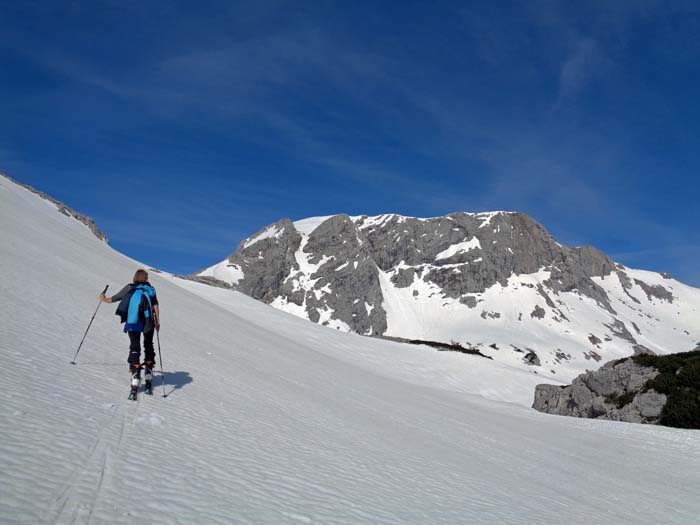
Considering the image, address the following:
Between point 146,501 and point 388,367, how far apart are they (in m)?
30.3

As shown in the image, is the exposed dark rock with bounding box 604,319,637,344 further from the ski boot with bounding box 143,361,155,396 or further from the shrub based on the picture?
the ski boot with bounding box 143,361,155,396

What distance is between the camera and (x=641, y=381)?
2380 centimetres

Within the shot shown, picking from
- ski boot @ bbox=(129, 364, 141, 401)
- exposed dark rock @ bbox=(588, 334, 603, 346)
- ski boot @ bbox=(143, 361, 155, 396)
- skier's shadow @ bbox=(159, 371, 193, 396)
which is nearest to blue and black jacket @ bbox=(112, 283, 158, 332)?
ski boot @ bbox=(143, 361, 155, 396)

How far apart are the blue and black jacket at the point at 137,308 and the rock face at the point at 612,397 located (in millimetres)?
22410

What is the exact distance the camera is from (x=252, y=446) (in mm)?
7219

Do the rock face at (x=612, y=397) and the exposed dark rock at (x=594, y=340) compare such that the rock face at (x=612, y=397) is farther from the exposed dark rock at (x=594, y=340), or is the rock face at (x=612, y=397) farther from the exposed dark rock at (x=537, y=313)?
the exposed dark rock at (x=537, y=313)

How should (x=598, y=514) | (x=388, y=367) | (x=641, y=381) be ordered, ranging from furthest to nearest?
(x=388, y=367) < (x=641, y=381) < (x=598, y=514)

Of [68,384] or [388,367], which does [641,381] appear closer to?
[388,367]

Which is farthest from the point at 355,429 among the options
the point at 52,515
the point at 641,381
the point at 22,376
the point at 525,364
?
the point at 525,364

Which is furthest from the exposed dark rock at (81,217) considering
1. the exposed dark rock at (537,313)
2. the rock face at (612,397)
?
the exposed dark rock at (537,313)

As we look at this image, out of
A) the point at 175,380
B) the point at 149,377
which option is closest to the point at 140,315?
the point at 149,377

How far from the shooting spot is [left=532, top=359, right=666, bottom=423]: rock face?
22297mm

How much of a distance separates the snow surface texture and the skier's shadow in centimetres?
6

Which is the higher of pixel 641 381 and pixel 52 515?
pixel 641 381
